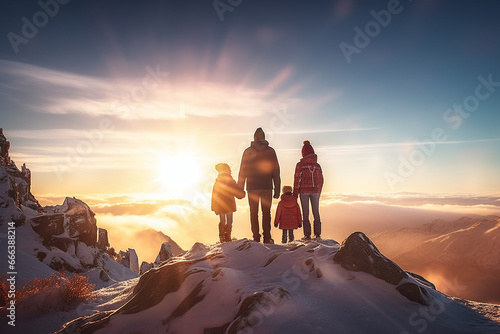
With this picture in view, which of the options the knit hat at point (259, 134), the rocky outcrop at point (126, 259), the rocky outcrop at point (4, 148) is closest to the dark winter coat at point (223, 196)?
the knit hat at point (259, 134)

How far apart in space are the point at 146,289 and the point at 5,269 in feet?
43.8

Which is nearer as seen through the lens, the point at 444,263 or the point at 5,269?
the point at 5,269

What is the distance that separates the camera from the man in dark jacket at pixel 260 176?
28.4 feet

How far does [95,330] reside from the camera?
4223mm

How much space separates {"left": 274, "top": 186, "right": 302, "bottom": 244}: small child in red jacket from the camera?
39.7ft

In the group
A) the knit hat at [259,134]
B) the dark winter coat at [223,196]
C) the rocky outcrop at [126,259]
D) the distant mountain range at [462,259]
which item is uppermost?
the knit hat at [259,134]

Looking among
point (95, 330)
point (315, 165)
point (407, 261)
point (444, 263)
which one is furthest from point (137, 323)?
point (407, 261)

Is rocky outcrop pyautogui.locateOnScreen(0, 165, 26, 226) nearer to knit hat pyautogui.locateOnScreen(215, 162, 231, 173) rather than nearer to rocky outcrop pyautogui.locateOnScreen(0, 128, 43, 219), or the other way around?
rocky outcrop pyautogui.locateOnScreen(0, 128, 43, 219)

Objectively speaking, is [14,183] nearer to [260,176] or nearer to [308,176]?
[260,176]

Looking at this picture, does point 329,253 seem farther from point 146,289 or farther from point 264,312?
point 146,289

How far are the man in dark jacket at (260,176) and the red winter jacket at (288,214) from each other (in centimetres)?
341

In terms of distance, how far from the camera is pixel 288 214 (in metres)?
12.2

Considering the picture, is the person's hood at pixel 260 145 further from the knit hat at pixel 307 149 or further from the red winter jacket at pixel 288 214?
the red winter jacket at pixel 288 214

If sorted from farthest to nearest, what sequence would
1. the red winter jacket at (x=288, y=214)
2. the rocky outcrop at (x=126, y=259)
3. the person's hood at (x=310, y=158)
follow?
the rocky outcrop at (x=126, y=259)
the red winter jacket at (x=288, y=214)
the person's hood at (x=310, y=158)
